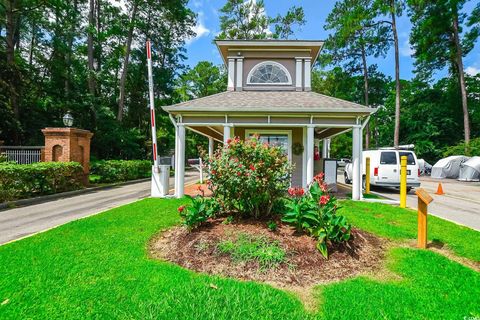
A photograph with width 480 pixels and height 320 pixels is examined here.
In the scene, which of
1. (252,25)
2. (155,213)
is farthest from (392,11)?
(155,213)

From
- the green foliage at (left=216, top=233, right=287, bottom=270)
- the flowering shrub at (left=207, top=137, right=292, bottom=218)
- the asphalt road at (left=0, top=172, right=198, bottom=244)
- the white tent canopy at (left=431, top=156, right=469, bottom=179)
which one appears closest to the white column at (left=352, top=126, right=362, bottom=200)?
the flowering shrub at (left=207, top=137, right=292, bottom=218)

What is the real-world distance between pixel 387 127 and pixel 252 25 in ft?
70.3

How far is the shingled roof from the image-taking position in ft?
28.1

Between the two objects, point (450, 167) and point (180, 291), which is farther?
point (450, 167)

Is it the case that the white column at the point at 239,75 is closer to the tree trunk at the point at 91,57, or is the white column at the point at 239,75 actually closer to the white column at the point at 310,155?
the white column at the point at 310,155

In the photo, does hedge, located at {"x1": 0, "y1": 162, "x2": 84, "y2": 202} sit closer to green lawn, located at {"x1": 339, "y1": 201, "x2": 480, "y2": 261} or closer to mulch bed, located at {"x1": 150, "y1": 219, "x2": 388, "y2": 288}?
mulch bed, located at {"x1": 150, "y1": 219, "x2": 388, "y2": 288}

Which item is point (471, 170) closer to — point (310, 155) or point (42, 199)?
point (310, 155)

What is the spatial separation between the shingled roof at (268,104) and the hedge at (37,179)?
5587 mm

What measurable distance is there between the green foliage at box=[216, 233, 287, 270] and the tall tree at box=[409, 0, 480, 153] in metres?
26.4

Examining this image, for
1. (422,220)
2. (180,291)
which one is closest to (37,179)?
A: (180,291)

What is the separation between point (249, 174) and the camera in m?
4.35

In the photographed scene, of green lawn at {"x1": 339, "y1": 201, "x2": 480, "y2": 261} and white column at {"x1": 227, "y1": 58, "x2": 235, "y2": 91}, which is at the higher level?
white column at {"x1": 227, "y1": 58, "x2": 235, "y2": 91}

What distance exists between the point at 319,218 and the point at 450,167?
2392 centimetres

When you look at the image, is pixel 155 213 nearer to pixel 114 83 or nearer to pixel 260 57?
pixel 260 57
